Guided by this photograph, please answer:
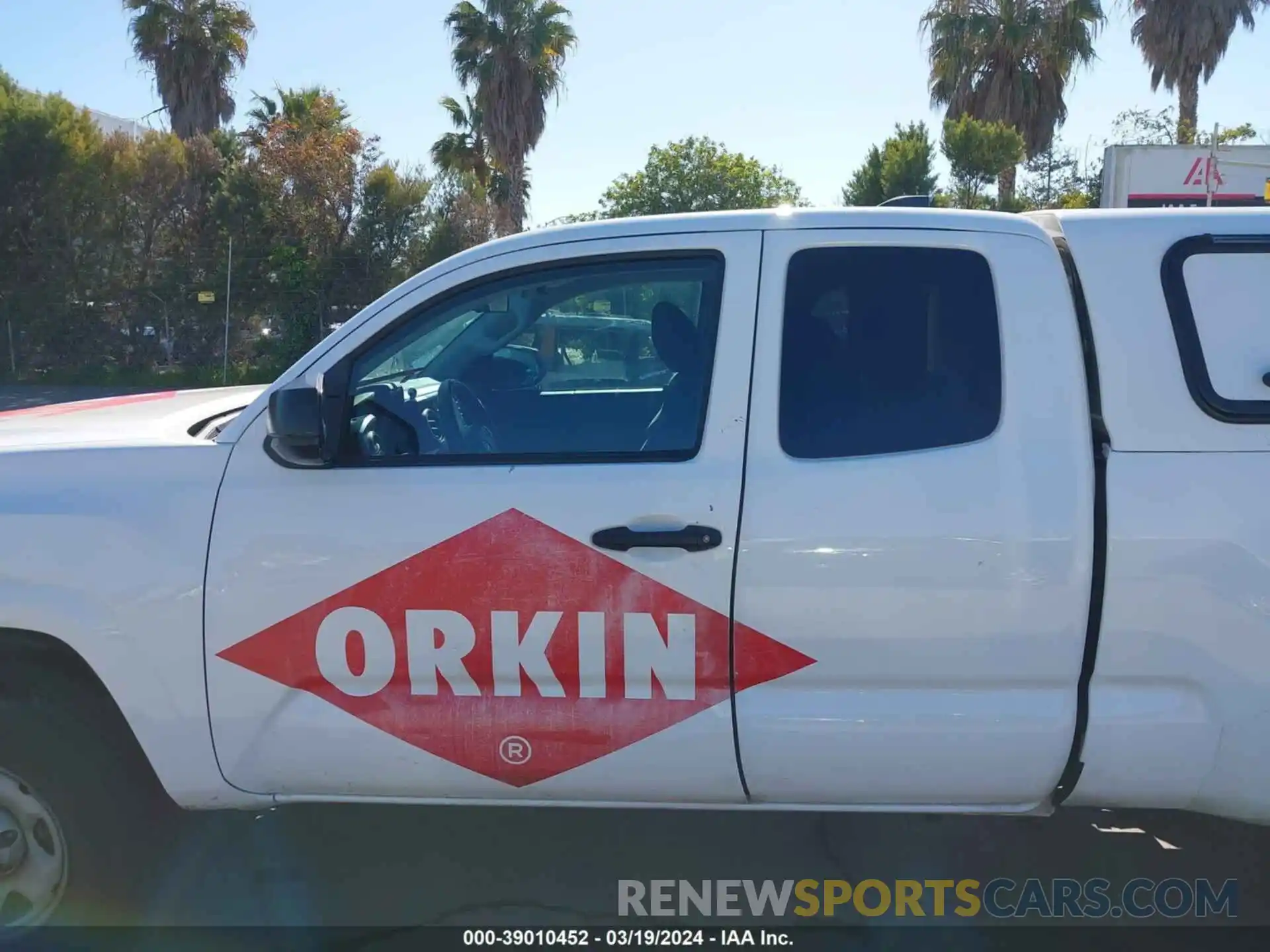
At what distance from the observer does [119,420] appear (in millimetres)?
3301

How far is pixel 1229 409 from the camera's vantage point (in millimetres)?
2611

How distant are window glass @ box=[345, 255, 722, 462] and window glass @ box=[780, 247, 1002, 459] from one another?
0.24 m

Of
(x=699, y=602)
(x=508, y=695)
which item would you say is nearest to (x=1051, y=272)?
(x=699, y=602)

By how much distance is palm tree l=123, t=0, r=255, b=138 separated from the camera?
89.7ft

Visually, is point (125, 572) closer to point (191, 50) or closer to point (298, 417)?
point (298, 417)

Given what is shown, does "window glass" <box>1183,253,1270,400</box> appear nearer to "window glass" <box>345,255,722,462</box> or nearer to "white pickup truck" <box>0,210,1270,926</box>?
"white pickup truck" <box>0,210,1270,926</box>

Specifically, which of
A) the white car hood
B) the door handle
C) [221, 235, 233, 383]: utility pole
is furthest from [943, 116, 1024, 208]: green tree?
the door handle

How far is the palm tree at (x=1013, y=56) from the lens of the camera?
2452 cm

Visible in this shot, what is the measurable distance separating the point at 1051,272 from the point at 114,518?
246cm

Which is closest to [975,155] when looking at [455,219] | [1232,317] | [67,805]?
[455,219]

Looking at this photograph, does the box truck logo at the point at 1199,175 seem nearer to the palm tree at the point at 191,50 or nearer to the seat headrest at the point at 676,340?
the seat headrest at the point at 676,340

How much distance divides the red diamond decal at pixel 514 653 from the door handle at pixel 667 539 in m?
0.05

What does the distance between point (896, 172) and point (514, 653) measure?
23.9 meters

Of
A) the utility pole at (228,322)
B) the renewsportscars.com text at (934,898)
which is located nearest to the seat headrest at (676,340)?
the renewsportscars.com text at (934,898)
